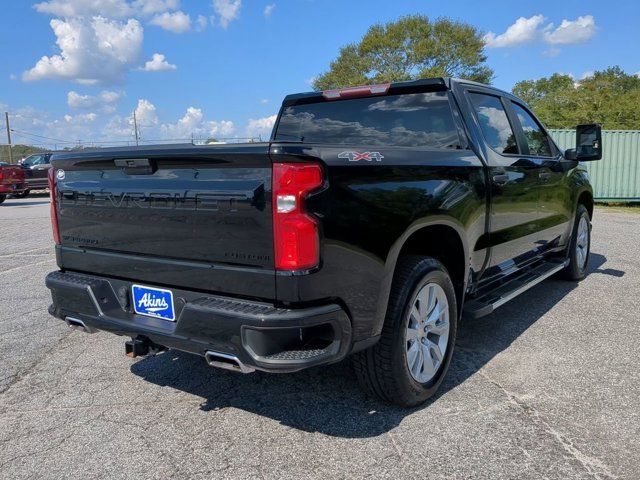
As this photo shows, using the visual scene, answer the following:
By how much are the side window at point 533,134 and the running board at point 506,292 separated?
3.48 ft

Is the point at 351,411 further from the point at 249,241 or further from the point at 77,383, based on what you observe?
the point at 77,383

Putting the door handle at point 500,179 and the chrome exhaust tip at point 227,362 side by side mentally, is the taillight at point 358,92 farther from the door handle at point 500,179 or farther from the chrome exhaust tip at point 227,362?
the chrome exhaust tip at point 227,362

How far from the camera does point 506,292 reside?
4012 millimetres

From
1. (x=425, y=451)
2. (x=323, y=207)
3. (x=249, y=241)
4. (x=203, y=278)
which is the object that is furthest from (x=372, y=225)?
(x=425, y=451)

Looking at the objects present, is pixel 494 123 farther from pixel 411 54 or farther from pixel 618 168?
pixel 411 54

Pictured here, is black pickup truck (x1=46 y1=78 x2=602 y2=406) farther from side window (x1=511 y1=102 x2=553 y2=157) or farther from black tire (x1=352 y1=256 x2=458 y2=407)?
side window (x1=511 y1=102 x2=553 y2=157)

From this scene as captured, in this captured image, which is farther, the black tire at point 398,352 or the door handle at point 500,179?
the door handle at point 500,179

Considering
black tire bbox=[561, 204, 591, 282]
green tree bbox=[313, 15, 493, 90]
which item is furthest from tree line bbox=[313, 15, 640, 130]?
Result: black tire bbox=[561, 204, 591, 282]

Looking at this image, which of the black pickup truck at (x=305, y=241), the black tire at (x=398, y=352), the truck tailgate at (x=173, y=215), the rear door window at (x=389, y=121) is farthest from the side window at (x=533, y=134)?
the truck tailgate at (x=173, y=215)

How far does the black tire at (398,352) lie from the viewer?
2.79m

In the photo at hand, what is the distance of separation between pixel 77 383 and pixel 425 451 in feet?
A: 7.48

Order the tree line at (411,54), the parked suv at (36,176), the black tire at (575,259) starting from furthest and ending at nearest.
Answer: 1. the tree line at (411,54)
2. the parked suv at (36,176)
3. the black tire at (575,259)

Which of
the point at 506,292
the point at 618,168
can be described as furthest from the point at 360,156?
the point at 618,168

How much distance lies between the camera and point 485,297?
3.88 m
